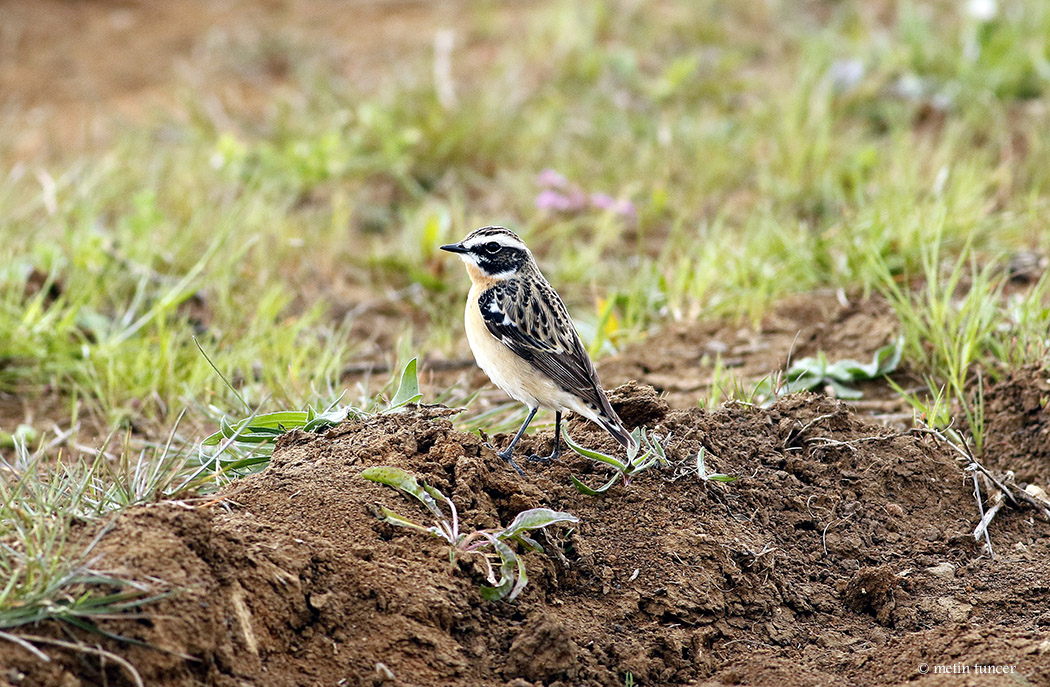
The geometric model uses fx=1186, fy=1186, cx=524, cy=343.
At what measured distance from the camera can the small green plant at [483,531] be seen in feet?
13.4

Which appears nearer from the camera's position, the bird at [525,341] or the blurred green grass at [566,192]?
the bird at [525,341]

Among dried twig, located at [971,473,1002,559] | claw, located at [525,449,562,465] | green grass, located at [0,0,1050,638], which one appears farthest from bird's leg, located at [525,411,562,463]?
dried twig, located at [971,473,1002,559]

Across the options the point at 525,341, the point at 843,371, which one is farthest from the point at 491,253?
the point at 843,371

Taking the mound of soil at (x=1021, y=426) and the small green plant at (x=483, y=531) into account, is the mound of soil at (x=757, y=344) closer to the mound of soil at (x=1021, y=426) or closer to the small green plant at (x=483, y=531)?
the mound of soil at (x=1021, y=426)

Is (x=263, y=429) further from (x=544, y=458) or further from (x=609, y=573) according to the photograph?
(x=609, y=573)

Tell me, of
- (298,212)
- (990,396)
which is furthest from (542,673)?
(298,212)

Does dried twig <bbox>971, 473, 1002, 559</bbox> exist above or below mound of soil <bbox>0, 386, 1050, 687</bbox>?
below

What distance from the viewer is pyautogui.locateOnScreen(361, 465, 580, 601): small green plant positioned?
13.4 ft

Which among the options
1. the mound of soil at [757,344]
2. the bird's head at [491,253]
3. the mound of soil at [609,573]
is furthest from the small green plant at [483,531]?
the mound of soil at [757,344]

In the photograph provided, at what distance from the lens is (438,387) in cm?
685

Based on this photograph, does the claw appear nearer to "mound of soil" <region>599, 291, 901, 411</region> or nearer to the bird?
the bird

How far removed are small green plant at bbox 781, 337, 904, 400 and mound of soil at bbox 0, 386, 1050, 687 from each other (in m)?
0.91

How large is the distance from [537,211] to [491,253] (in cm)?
347

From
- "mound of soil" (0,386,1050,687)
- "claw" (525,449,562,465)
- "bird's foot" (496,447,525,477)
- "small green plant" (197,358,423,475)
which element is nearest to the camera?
"mound of soil" (0,386,1050,687)
